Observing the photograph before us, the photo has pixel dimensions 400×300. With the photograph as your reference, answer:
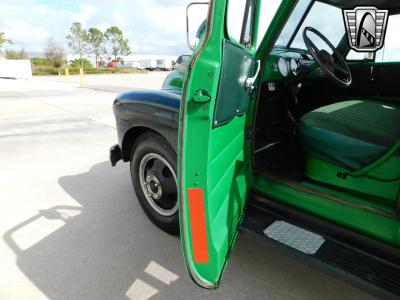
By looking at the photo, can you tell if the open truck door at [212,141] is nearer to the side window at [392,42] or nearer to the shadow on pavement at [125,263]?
the shadow on pavement at [125,263]

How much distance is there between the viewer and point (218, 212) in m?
1.58

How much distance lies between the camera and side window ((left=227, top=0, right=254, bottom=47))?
160 centimetres

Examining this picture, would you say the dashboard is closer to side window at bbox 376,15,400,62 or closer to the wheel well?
side window at bbox 376,15,400,62

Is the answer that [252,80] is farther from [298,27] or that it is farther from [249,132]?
[298,27]

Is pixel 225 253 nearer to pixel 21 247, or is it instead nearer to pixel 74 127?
pixel 21 247

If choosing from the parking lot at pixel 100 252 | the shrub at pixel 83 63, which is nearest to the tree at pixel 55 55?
the shrub at pixel 83 63

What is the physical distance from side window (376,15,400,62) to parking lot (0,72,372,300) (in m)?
2.10

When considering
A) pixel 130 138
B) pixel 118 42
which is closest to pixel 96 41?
pixel 118 42

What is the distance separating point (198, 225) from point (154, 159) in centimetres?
112

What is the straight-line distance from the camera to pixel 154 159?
249 centimetres

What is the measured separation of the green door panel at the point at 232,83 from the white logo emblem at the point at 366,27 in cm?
167

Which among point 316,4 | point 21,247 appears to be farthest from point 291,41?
point 21,247

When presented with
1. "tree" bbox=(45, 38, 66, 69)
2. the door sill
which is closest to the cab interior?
the door sill

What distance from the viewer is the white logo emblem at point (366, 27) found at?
2.80 m
